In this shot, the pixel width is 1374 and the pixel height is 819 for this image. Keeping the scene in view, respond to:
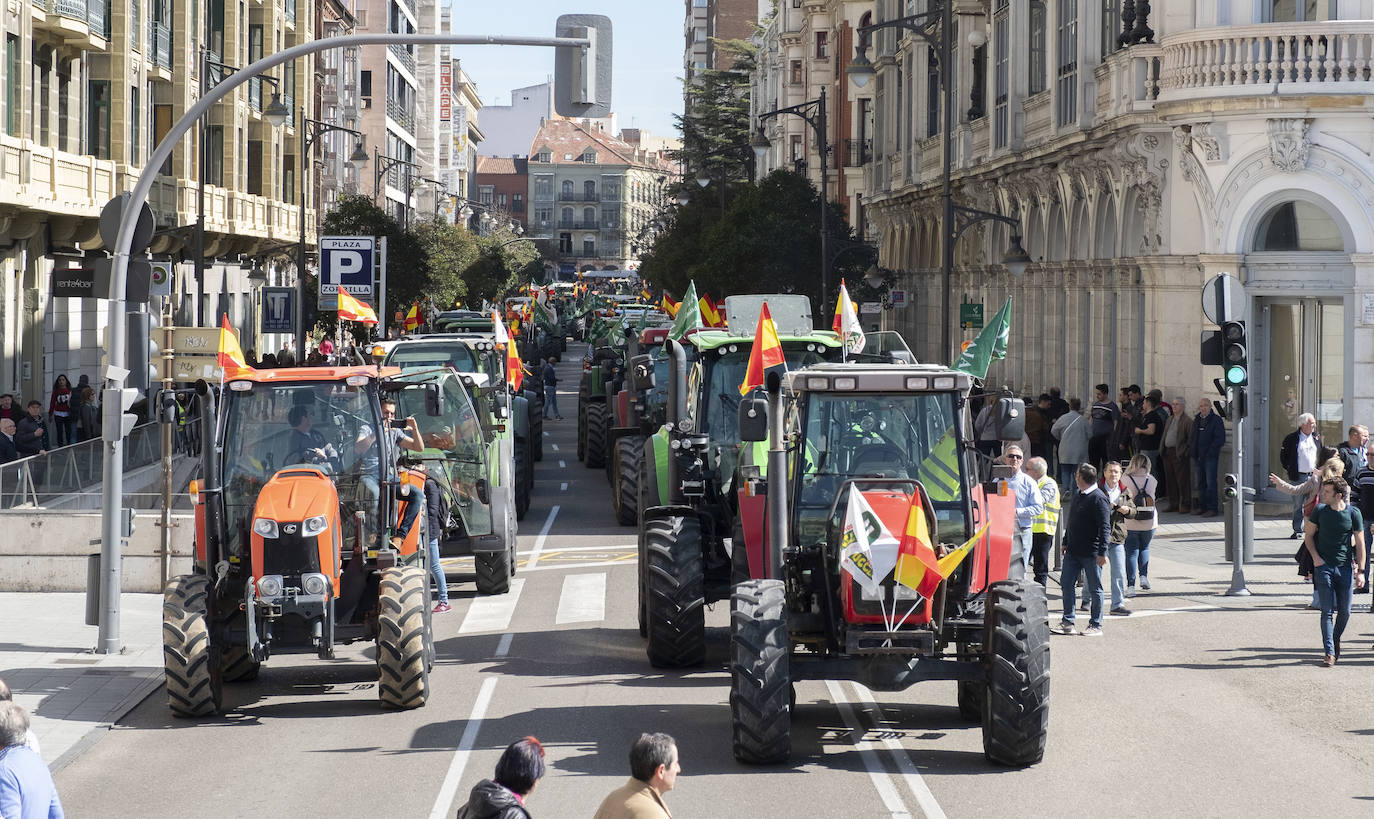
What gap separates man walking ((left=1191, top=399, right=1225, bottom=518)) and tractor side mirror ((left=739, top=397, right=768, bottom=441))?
15273 millimetres

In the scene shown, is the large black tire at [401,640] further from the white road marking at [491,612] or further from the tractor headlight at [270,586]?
the white road marking at [491,612]

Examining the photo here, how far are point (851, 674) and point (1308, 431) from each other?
45.3 feet

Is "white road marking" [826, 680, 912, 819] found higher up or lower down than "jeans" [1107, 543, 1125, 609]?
lower down

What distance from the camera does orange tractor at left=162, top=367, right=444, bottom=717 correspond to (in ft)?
43.8

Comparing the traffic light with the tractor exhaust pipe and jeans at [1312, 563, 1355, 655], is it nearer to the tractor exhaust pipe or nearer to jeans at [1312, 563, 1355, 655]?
jeans at [1312, 563, 1355, 655]

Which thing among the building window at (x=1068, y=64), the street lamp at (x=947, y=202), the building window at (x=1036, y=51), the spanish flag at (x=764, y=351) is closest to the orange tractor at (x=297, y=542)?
the spanish flag at (x=764, y=351)

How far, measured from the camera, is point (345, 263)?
30.6 metres

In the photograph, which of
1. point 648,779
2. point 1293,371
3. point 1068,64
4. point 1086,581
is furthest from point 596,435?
point 648,779

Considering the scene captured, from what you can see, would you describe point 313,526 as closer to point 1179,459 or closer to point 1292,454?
point 1292,454

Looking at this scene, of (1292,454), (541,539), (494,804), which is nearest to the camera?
(494,804)

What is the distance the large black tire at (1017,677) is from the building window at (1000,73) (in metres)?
28.8

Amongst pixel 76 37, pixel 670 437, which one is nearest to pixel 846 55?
pixel 76 37

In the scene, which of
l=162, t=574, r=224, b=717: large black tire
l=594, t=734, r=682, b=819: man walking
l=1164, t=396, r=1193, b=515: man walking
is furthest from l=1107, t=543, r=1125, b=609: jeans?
l=594, t=734, r=682, b=819: man walking

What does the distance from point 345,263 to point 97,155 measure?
41.1 feet
